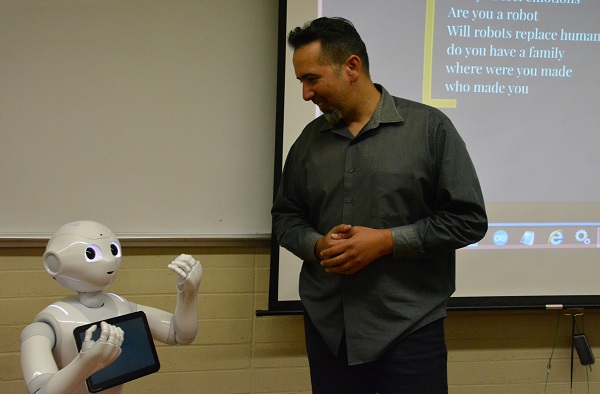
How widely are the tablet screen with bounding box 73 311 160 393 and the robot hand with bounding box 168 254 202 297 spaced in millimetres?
129

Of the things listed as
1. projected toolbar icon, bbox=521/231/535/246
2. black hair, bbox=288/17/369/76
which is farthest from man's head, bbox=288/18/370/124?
projected toolbar icon, bbox=521/231/535/246

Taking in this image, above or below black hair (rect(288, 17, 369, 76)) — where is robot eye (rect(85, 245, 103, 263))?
below

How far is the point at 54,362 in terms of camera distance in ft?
5.26

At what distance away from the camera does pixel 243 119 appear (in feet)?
8.80

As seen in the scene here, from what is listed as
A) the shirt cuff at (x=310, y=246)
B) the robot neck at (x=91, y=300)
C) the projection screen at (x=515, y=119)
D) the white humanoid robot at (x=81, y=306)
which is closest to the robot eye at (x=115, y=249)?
the white humanoid robot at (x=81, y=306)

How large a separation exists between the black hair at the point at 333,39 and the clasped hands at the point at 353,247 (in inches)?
17.6

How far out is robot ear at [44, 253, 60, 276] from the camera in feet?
5.68

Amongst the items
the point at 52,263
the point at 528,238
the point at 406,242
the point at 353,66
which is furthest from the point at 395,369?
the point at 528,238

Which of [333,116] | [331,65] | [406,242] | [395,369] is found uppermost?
[331,65]

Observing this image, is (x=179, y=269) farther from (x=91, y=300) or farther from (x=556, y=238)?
(x=556, y=238)

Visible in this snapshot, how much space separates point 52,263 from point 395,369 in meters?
0.91

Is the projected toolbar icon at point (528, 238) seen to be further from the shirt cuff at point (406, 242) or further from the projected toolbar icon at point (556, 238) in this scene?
the shirt cuff at point (406, 242)

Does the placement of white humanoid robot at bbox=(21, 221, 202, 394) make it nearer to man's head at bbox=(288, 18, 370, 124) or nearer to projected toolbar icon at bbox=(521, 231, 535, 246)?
man's head at bbox=(288, 18, 370, 124)

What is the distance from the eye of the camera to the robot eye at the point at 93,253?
1.74 m
